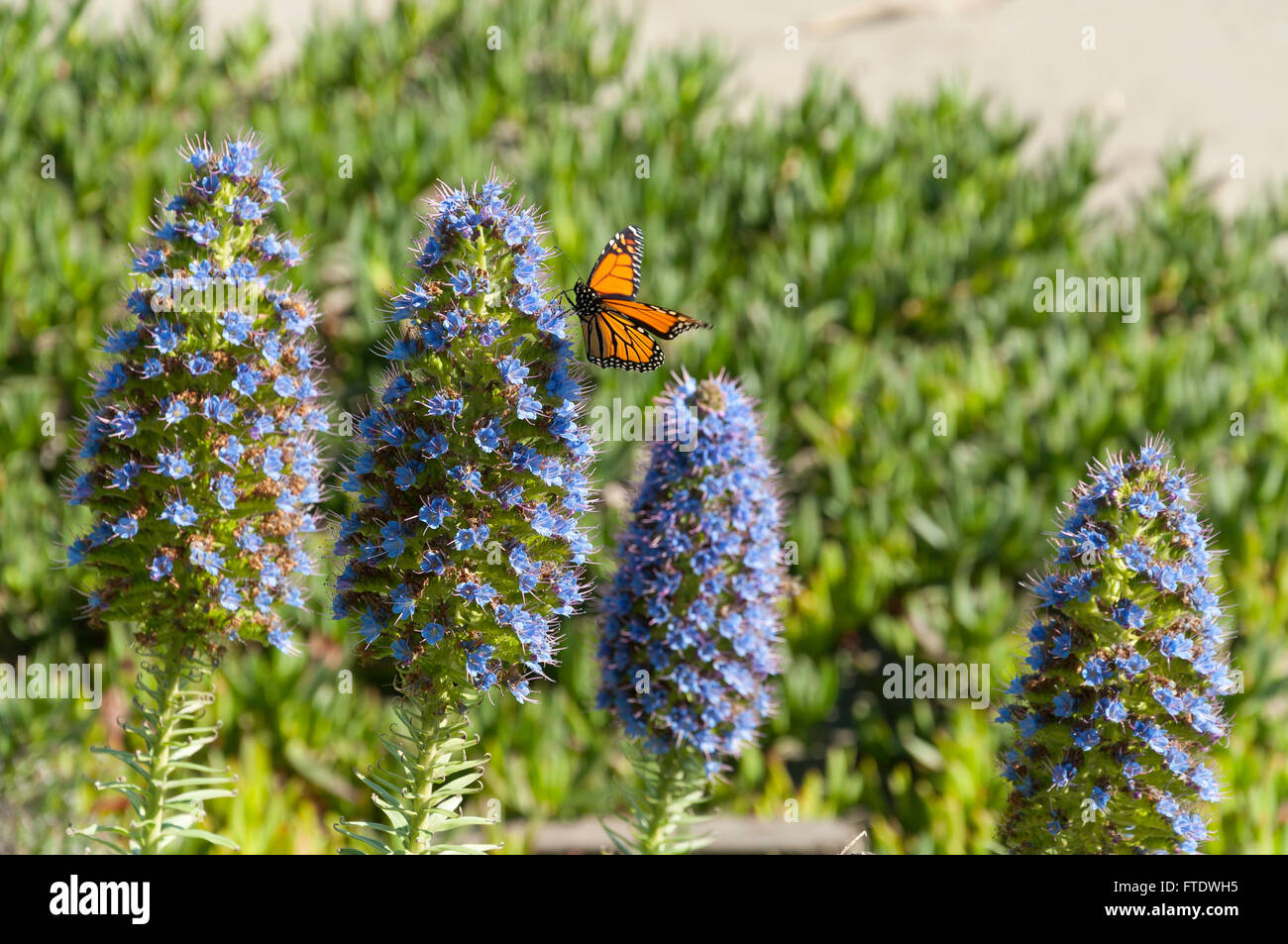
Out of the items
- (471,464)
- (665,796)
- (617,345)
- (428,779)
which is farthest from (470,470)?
(617,345)

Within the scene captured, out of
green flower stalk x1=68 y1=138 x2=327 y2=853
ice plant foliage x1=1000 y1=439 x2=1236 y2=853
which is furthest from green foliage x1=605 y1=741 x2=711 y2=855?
green flower stalk x1=68 y1=138 x2=327 y2=853

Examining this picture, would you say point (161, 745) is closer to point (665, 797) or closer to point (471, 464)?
point (471, 464)

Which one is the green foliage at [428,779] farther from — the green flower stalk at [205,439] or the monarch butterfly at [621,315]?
the monarch butterfly at [621,315]

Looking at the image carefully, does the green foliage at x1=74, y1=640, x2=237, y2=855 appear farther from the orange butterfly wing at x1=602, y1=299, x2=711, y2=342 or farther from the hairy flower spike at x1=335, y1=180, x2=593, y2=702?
the orange butterfly wing at x1=602, y1=299, x2=711, y2=342

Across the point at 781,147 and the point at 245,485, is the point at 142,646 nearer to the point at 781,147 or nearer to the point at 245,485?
the point at 245,485

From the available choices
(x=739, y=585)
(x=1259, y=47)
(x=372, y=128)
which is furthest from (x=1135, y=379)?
(x=1259, y=47)

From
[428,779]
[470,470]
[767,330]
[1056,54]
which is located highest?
[1056,54]
